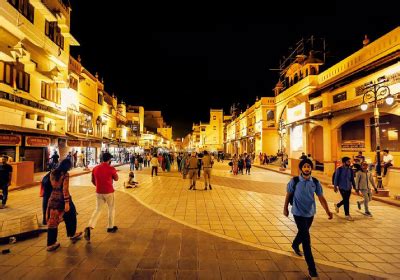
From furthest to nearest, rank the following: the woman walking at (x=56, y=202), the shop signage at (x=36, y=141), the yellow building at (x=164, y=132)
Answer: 1. the yellow building at (x=164, y=132)
2. the shop signage at (x=36, y=141)
3. the woman walking at (x=56, y=202)

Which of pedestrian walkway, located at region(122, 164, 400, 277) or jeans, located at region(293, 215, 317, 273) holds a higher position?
jeans, located at region(293, 215, 317, 273)

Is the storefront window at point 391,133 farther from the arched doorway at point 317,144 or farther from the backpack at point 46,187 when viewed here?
the backpack at point 46,187

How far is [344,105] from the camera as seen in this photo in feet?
62.4

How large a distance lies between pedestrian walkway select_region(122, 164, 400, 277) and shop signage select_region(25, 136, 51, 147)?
11454 millimetres

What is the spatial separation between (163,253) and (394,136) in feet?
60.1

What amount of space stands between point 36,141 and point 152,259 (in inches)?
699

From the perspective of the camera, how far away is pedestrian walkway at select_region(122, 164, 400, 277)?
15.3 ft

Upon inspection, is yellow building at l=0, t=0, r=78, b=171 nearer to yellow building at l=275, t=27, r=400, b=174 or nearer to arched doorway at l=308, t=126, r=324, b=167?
yellow building at l=275, t=27, r=400, b=174

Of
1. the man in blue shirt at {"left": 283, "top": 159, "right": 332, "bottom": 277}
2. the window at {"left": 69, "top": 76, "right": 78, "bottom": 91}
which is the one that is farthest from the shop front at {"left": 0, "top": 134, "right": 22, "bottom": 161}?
the man in blue shirt at {"left": 283, "top": 159, "right": 332, "bottom": 277}

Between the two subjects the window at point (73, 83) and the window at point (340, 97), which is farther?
the window at point (73, 83)

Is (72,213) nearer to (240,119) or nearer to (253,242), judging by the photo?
(253,242)

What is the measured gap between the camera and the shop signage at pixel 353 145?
763 inches

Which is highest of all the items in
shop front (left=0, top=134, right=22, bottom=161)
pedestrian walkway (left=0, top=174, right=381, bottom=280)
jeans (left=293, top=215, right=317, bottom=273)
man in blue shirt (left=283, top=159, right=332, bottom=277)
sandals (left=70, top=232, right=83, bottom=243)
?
shop front (left=0, top=134, right=22, bottom=161)

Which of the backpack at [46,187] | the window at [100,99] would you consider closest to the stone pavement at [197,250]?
the backpack at [46,187]
